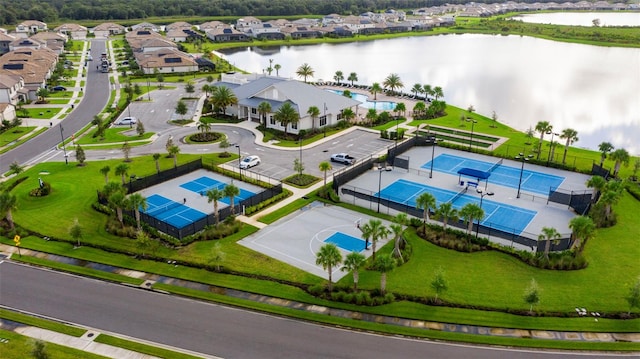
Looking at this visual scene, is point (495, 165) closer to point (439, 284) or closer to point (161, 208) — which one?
point (439, 284)

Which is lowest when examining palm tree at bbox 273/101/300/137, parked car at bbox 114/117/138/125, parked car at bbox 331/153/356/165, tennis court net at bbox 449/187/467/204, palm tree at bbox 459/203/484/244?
tennis court net at bbox 449/187/467/204

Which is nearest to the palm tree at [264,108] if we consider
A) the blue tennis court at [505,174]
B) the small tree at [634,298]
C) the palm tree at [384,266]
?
the blue tennis court at [505,174]

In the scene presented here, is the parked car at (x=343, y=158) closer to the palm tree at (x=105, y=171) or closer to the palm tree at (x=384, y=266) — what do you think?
the palm tree at (x=105, y=171)

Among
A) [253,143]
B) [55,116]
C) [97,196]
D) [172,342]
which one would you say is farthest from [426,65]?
[172,342]

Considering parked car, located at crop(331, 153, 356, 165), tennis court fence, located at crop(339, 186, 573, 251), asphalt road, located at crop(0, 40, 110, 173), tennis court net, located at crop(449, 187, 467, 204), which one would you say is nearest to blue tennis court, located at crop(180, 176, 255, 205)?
tennis court fence, located at crop(339, 186, 573, 251)

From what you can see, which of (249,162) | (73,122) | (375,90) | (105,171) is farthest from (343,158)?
(73,122)

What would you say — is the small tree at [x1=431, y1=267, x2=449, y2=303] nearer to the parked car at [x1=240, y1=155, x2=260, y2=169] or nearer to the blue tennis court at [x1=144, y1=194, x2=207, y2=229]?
the blue tennis court at [x1=144, y1=194, x2=207, y2=229]
